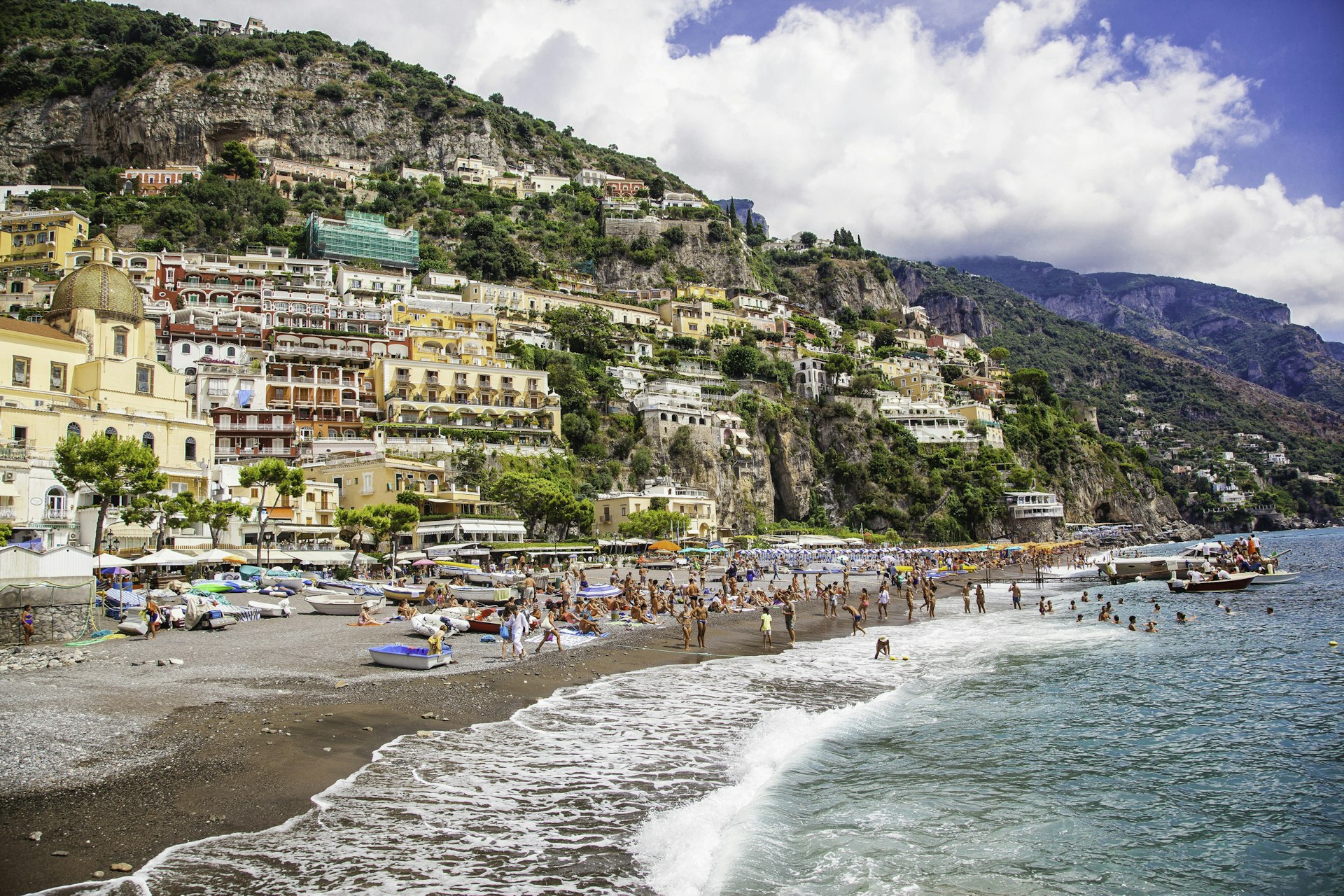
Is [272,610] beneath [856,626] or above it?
above

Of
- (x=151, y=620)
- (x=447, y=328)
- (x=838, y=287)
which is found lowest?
(x=151, y=620)

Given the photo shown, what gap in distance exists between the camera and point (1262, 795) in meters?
10.1

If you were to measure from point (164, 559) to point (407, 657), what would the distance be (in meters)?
14.3

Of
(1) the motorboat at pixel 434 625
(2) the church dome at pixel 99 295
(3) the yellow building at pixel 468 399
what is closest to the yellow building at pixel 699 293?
(3) the yellow building at pixel 468 399

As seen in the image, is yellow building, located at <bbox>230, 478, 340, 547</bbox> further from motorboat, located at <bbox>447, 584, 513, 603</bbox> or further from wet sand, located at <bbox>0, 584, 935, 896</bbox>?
wet sand, located at <bbox>0, 584, 935, 896</bbox>

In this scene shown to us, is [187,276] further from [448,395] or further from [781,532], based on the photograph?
[781,532]

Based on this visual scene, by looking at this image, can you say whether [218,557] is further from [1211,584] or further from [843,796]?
[1211,584]

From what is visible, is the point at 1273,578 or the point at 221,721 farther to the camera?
the point at 1273,578

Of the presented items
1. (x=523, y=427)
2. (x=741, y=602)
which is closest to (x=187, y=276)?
(x=523, y=427)

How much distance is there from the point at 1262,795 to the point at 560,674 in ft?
37.1

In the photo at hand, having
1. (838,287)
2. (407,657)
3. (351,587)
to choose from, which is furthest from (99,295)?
(838,287)

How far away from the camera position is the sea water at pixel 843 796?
7.30 meters

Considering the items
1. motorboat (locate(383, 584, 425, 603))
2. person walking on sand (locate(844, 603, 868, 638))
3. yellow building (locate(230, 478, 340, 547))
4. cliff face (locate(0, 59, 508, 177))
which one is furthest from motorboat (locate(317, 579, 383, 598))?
cliff face (locate(0, 59, 508, 177))

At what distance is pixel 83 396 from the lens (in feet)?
113
